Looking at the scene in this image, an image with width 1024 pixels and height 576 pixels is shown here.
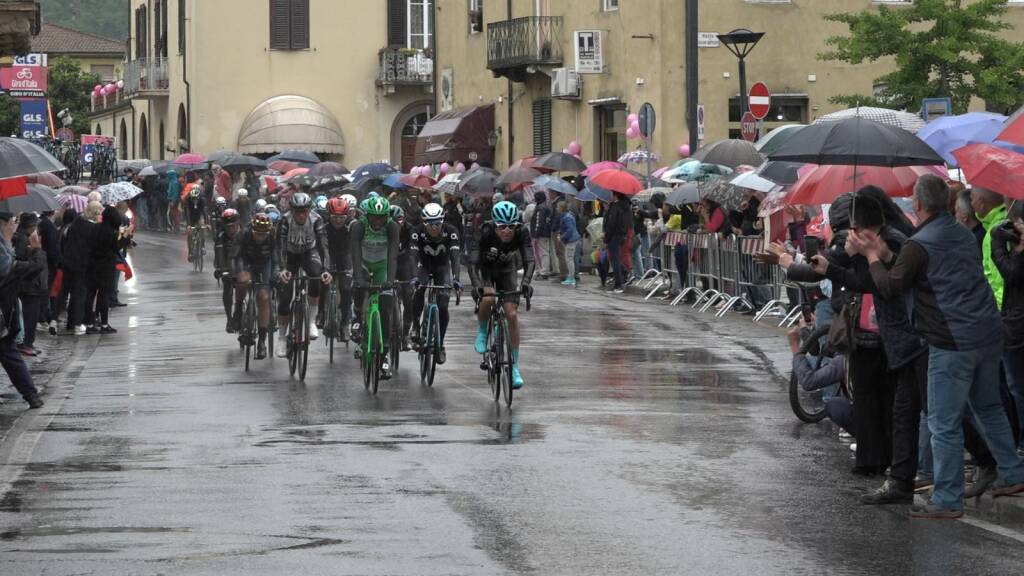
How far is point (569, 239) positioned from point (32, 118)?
68.6 ft

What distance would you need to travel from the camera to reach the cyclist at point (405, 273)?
18.4 metres

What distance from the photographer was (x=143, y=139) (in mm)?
75125

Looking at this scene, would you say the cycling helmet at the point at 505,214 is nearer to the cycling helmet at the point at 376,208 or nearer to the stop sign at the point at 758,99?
the cycling helmet at the point at 376,208

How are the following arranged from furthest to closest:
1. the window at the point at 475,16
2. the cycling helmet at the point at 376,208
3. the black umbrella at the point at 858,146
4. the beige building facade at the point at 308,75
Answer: the beige building facade at the point at 308,75, the window at the point at 475,16, the cycling helmet at the point at 376,208, the black umbrella at the point at 858,146

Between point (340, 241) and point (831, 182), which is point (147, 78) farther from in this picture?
point (831, 182)

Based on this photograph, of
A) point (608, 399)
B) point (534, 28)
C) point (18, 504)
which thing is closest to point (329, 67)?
point (534, 28)

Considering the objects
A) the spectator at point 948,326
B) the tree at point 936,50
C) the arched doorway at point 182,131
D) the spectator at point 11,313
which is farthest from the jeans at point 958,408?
the arched doorway at point 182,131

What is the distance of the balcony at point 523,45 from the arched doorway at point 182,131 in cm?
2129

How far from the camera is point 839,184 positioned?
1603 centimetres

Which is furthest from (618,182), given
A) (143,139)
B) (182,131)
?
(143,139)

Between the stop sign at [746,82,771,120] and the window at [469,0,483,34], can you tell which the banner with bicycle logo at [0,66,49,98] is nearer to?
the window at [469,0,483,34]

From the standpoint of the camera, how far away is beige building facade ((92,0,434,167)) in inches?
2404

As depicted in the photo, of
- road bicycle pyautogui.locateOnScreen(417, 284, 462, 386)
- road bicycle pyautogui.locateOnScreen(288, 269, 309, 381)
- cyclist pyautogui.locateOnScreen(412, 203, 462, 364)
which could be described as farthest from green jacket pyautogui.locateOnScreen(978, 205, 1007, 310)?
road bicycle pyautogui.locateOnScreen(288, 269, 309, 381)

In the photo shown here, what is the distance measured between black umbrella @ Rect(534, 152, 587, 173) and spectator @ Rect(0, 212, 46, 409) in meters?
19.2
